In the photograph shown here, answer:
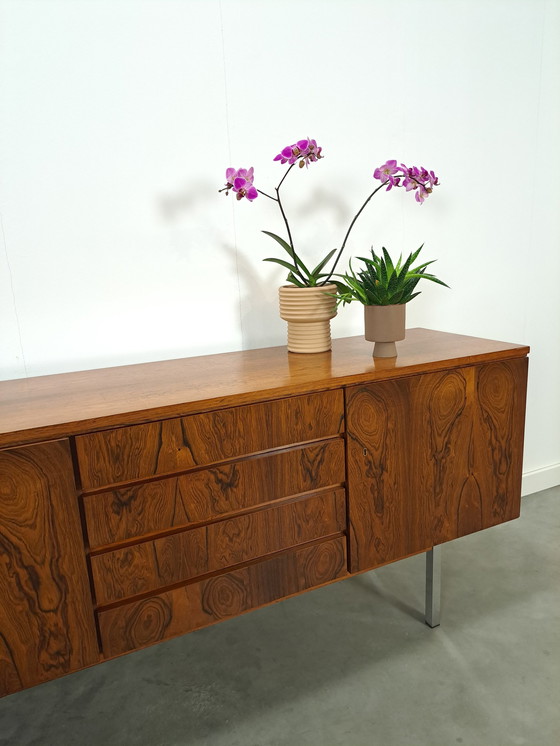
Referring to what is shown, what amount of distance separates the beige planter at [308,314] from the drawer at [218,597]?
1.79 ft

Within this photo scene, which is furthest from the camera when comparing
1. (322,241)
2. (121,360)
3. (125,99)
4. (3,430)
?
(322,241)

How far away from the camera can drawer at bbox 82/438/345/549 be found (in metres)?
1.18

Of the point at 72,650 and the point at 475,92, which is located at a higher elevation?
the point at 475,92

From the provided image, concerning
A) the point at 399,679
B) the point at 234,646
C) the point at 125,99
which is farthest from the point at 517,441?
the point at 125,99

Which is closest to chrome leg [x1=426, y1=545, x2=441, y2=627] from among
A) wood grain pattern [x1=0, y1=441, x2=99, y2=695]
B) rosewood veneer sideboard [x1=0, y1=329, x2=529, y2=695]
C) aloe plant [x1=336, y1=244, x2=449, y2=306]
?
rosewood veneer sideboard [x1=0, y1=329, x2=529, y2=695]

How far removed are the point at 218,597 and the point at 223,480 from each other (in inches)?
10.9

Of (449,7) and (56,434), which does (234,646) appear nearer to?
(56,434)

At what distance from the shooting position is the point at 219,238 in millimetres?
1742

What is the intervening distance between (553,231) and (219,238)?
1.49 m

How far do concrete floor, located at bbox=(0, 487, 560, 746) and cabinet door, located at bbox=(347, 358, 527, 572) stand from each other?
1.10 feet

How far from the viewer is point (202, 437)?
1.24 metres

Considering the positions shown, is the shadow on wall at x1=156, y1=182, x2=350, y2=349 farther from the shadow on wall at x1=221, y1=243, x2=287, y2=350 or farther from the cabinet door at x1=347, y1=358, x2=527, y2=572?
the cabinet door at x1=347, y1=358, x2=527, y2=572

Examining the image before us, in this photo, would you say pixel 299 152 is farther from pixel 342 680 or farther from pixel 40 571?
pixel 342 680

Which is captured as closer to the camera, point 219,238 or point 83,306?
point 83,306
